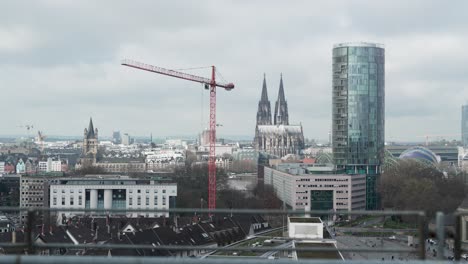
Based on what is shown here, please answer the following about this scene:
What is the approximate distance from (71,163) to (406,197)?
168ft

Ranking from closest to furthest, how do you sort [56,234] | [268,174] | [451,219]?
[451,219] < [56,234] < [268,174]

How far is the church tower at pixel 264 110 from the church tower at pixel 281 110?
98 centimetres

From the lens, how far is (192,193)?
3600 cm

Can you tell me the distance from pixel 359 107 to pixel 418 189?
10.6 m

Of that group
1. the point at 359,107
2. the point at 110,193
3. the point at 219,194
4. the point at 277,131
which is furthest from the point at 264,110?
the point at 110,193

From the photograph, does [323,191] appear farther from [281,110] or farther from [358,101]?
[281,110]

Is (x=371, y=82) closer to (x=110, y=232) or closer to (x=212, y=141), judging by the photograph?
(x=212, y=141)

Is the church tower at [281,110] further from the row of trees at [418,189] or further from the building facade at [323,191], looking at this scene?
the building facade at [323,191]

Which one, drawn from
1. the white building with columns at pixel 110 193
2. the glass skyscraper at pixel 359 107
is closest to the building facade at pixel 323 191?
the glass skyscraper at pixel 359 107

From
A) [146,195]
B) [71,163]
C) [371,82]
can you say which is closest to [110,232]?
[146,195]

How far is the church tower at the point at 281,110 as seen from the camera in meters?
86.6

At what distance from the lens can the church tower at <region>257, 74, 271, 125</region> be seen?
286 feet

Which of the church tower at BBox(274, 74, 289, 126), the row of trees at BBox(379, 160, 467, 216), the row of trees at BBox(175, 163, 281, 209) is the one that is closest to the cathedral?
the church tower at BBox(274, 74, 289, 126)

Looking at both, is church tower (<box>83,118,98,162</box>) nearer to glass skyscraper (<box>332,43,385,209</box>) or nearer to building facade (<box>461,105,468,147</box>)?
glass skyscraper (<box>332,43,385,209</box>)
